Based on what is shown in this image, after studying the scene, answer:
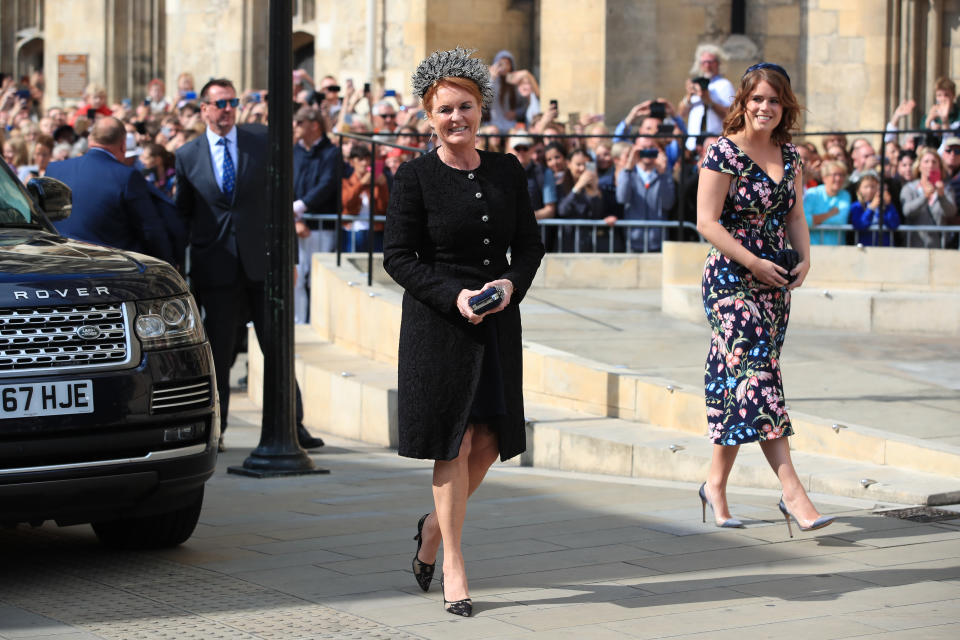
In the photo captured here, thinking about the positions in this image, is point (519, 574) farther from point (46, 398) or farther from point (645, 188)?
point (645, 188)

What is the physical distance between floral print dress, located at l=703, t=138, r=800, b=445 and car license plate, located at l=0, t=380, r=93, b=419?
8.70 feet

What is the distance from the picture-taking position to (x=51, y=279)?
20.4 ft

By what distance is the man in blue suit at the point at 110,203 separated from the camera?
968 centimetres

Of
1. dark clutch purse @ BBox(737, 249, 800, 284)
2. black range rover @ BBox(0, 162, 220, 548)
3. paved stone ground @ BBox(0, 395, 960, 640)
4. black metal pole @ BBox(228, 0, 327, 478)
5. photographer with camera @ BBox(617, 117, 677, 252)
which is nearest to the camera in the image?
paved stone ground @ BBox(0, 395, 960, 640)

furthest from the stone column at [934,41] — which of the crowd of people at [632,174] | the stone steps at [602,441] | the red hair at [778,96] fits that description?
the red hair at [778,96]

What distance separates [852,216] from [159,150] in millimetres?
6149

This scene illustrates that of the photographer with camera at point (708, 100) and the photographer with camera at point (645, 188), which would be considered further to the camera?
the photographer with camera at point (708, 100)

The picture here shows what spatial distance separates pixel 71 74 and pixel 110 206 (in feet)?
93.0

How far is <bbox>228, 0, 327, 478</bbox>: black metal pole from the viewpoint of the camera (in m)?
9.05

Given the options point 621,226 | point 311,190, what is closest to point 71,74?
point 311,190

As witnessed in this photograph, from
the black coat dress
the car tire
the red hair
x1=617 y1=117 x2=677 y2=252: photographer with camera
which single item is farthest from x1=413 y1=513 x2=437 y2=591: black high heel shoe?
x1=617 y1=117 x2=677 y2=252: photographer with camera

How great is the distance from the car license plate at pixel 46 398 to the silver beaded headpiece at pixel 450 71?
167 cm

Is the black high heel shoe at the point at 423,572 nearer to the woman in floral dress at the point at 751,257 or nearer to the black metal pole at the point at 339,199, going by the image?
the woman in floral dress at the point at 751,257

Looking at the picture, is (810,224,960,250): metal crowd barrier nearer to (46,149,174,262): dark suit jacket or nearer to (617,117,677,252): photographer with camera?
(617,117,677,252): photographer with camera
